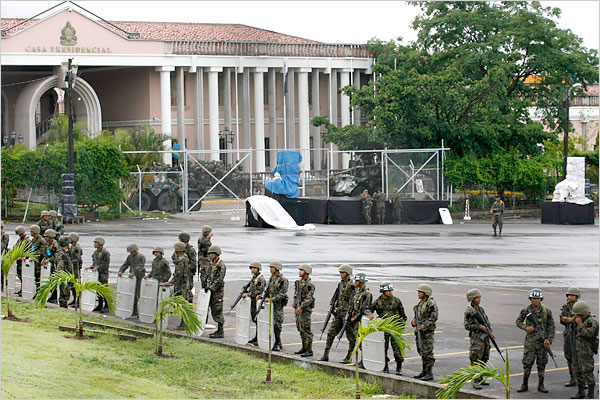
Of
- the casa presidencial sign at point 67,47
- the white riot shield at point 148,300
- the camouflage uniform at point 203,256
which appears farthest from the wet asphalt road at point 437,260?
the casa presidencial sign at point 67,47

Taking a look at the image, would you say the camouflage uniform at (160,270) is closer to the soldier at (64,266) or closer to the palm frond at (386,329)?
the soldier at (64,266)

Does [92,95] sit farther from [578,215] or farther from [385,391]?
[385,391]

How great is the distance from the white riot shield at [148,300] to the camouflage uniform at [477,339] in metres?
6.73

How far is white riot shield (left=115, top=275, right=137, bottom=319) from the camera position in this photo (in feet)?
64.2

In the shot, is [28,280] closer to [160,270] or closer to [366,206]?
[160,270]

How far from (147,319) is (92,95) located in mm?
39243

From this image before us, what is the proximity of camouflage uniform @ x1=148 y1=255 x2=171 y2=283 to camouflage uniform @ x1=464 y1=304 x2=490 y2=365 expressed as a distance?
6.74 meters

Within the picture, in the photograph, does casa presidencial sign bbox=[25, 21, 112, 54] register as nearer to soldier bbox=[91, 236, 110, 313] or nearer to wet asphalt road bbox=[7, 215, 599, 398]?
wet asphalt road bbox=[7, 215, 599, 398]

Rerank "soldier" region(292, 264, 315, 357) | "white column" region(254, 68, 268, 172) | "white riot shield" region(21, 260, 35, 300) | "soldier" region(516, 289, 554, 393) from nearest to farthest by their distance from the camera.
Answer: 1. "soldier" region(516, 289, 554, 393)
2. "soldier" region(292, 264, 315, 357)
3. "white riot shield" region(21, 260, 35, 300)
4. "white column" region(254, 68, 268, 172)

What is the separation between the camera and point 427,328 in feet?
48.2

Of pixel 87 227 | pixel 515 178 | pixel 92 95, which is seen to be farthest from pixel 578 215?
pixel 92 95

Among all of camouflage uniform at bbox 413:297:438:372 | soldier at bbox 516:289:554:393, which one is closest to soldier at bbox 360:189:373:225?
camouflage uniform at bbox 413:297:438:372

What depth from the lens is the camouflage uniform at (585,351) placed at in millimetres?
13548

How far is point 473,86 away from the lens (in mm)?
49344
